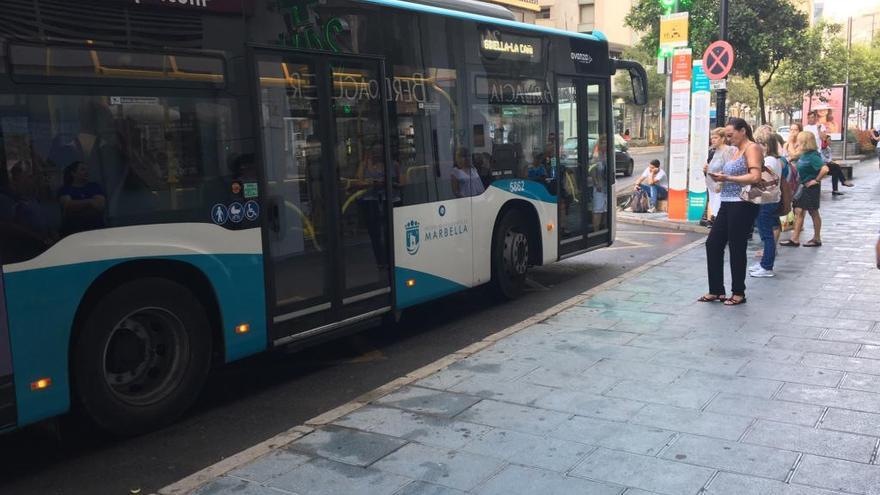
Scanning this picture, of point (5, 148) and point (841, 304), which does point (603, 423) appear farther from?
point (841, 304)

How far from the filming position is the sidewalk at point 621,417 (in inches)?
151

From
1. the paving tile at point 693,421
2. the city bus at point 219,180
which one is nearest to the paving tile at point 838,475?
the paving tile at point 693,421

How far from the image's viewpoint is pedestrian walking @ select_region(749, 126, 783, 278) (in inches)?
353

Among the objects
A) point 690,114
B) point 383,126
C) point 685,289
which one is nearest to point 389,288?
point 383,126

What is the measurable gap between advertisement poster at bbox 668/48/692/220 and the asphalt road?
6.21 metres

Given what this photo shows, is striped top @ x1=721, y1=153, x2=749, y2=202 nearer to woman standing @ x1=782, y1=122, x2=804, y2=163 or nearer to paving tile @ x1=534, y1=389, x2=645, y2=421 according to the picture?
paving tile @ x1=534, y1=389, x2=645, y2=421

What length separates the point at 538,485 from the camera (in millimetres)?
3760

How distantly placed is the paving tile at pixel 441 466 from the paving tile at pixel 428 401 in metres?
0.59

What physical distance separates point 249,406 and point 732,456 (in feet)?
10.8

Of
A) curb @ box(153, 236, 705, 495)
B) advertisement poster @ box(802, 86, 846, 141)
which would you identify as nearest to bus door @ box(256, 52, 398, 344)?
curb @ box(153, 236, 705, 495)

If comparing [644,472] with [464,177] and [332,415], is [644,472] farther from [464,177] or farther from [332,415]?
[464,177]

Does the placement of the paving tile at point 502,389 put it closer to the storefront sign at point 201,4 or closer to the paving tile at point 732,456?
the paving tile at point 732,456

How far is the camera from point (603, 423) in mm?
4543

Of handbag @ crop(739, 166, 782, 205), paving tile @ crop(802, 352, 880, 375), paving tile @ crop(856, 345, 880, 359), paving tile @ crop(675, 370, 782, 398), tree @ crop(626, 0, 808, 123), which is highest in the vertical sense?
tree @ crop(626, 0, 808, 123)
